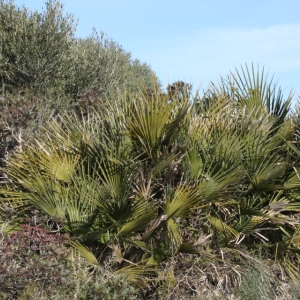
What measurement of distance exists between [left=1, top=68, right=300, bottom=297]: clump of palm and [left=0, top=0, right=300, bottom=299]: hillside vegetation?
0.02m

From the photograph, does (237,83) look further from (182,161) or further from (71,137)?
(71,137)

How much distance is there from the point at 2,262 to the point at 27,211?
1778mm

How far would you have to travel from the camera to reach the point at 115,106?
26.7ft

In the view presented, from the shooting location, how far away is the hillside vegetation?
633 cm

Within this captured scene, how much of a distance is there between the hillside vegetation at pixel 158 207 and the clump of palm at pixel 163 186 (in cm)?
2

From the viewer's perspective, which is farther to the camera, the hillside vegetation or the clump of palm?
the clump of palm

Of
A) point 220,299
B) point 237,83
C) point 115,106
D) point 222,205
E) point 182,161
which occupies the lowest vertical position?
point 220,299

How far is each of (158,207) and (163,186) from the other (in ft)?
1.23

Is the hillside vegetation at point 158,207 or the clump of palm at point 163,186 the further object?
the clump of palm at point 163,186

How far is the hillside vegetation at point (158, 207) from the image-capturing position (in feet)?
20.8

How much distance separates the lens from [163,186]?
24.2 ft

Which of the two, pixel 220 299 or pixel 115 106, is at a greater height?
pixel 115 106

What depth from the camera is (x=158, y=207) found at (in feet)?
23.3

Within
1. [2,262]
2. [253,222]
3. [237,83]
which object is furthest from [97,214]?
[237,83]
